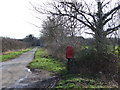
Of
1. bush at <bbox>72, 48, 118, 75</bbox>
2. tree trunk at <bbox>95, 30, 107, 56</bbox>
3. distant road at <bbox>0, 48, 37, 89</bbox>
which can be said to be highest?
tree trunk at <bbox>95, 30, 107, 56</bbox>

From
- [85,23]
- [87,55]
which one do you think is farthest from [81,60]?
[85,23]

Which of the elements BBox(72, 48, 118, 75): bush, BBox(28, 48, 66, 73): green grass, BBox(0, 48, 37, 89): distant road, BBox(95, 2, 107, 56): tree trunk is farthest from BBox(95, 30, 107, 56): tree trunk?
BBox(0, 48, 37, 89): distant road

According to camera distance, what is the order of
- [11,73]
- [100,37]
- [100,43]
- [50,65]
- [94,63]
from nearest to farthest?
[94,63] < [100,43] < [100,37] < [11,73] < [50,65]

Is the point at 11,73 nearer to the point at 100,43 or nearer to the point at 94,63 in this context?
the point at 94,63

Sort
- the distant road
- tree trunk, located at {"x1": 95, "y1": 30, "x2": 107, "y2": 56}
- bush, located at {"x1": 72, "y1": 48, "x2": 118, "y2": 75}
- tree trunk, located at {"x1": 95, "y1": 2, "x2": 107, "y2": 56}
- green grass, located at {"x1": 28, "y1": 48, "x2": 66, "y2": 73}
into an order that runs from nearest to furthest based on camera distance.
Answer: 1. the distant road
2. bush, located at {"x1": 72, "y1": 48, "x2": 118, "y2": 75}
3. tree trunk, located at {"x1": 95, "y1": 30, "x2": 107, "y2": 56}
4. tree trunk, located at {"x1": 95, "y1": 2, "x2": 107, "y2": 56}
5. green grass, located at {"x1": 28, "y1": 48, "x2": 66, "y2": 73}

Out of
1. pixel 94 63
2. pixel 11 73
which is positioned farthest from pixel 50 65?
pixel 94 63

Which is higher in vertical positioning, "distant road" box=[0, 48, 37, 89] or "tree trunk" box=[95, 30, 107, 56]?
"tree trunk" box=[95, 30, 107, 56]

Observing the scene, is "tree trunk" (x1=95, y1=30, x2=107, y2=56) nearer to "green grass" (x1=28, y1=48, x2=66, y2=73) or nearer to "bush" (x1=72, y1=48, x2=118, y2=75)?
"bush" (x1=72, y1=48, x2=118, y2=75)

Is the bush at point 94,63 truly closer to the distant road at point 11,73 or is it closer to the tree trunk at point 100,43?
the tree trunk at point 100,43

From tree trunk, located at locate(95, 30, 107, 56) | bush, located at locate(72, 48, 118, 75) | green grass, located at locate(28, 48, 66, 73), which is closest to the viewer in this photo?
bush, located at locate(72, 48, 118, 75)

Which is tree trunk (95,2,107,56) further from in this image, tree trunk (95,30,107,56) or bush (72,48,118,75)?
bush (72,48,118,75)

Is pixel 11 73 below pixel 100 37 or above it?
below

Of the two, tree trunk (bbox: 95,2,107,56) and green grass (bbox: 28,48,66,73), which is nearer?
tree trunk (bbox: 95,2,107,56)

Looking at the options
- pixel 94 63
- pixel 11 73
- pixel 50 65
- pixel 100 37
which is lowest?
pixel 11 73
